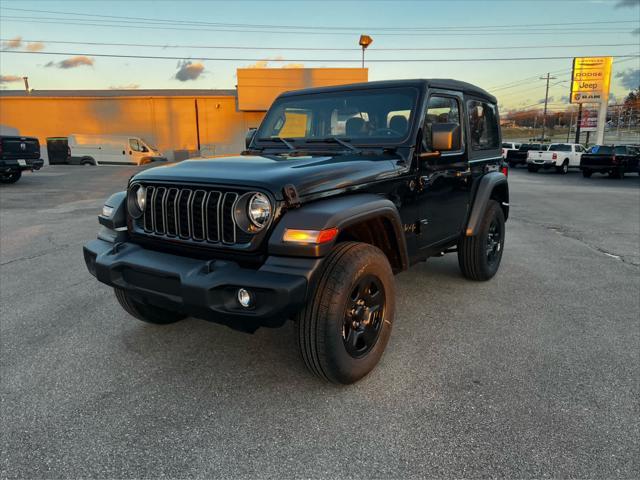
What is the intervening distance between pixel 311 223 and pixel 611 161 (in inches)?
915

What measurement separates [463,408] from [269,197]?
1.64 m

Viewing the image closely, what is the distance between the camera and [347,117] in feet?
12.8

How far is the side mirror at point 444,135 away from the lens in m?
3.39

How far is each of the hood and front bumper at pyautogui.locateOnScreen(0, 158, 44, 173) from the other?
44.7ft

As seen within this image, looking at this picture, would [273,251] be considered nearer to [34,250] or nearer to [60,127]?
[34,250]

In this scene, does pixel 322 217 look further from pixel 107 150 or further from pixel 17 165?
pixel 107 150

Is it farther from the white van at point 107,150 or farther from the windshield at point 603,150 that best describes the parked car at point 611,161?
the white van at point 107,150

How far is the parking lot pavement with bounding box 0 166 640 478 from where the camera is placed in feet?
7.45

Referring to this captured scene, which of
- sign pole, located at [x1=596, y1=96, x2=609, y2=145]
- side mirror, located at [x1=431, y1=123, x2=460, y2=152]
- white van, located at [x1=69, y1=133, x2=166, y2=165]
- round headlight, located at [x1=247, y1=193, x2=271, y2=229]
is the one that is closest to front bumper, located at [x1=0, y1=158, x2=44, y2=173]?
white van, located at [x1=69, y1=133, x2=166, y2=165]

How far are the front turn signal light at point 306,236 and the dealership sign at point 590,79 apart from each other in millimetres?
38195

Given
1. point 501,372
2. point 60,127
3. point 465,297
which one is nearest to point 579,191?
point 465,297

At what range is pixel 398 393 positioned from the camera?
2861mm

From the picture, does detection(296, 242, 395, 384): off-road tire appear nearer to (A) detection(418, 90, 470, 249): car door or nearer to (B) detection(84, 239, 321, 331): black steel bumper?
(B) detection(84, 239, 321, 331): black steel bumper

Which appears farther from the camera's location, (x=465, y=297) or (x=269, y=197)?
(x=465, y=297)
